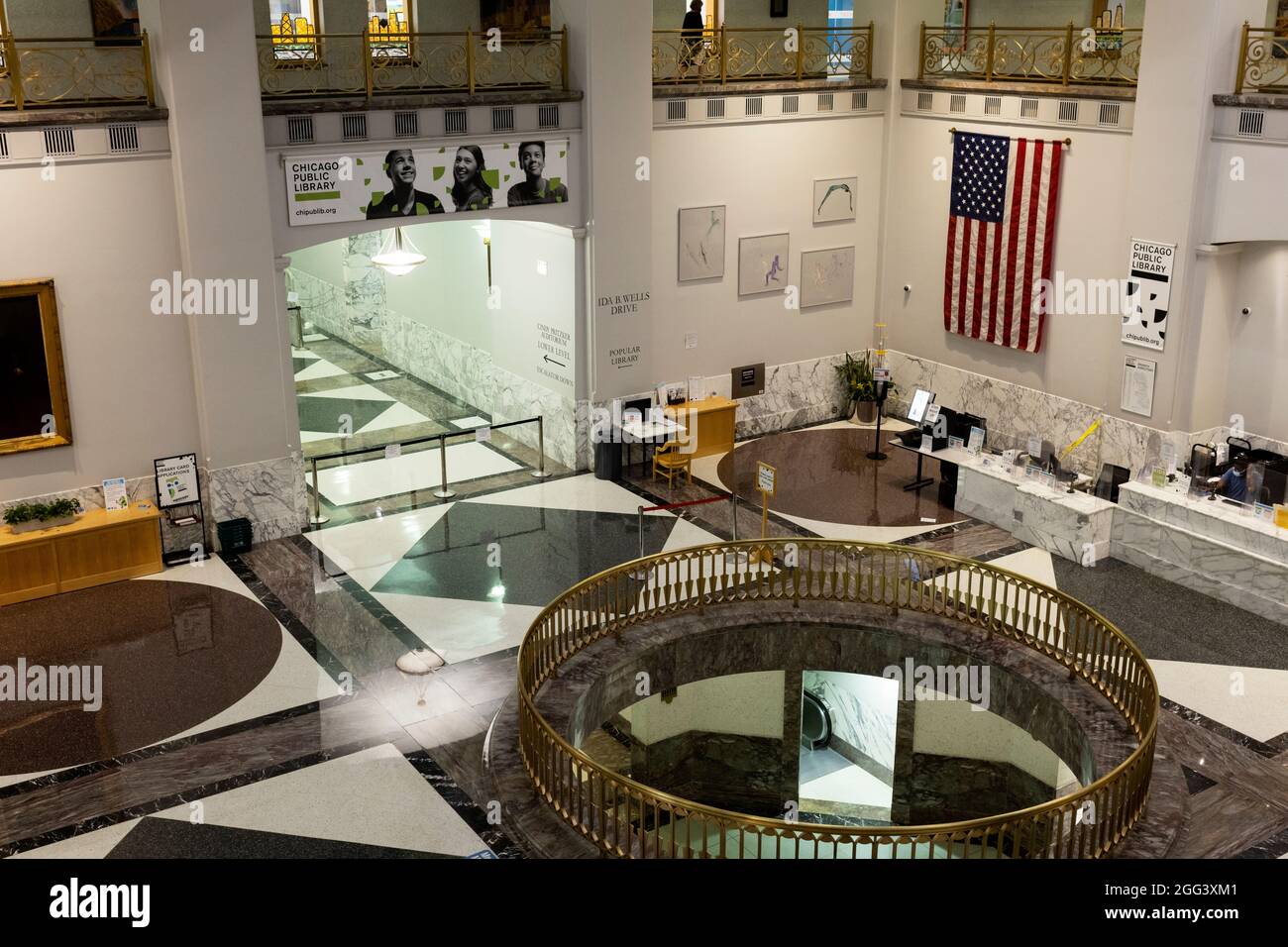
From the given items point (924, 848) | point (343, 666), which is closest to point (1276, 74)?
point (924, 848)

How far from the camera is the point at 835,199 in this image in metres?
17.3

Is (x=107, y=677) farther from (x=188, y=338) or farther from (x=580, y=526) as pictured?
(x=580, y=526)

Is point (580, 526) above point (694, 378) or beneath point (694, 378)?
beneath

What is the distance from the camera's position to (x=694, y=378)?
16.6 metres

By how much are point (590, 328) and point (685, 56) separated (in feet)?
12.0

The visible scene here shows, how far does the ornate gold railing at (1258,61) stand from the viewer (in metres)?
12.9

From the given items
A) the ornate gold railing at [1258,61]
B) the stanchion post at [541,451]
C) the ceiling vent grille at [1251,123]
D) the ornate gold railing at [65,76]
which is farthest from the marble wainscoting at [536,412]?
the ornate gold railing at [1258,61]

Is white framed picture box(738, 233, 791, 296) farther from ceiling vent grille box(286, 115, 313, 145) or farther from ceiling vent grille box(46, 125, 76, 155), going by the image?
ceiling vent grille box(46, 125, 76, 155)

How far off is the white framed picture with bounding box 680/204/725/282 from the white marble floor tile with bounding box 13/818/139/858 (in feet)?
32.7

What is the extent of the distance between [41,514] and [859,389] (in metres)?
10.5

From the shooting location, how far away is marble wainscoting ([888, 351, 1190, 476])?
14477 millimetres

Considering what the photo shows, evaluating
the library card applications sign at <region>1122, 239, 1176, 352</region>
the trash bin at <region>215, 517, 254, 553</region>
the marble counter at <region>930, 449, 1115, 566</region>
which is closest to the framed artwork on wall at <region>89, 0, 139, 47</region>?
the trash bin at <region>215, 517, 254, 553</region>

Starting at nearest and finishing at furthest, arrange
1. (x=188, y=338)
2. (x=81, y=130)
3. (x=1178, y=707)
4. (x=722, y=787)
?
1. (x=722, y=787)
2. (x=1178, y=707)
3. (x=81, y=130)
4. (x=188, y=338)

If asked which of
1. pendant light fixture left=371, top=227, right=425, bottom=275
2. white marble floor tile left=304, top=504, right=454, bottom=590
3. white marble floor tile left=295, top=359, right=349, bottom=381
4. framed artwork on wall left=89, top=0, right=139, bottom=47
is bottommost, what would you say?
white marble floor tile left=304, top=504, right=454, bottom=590
